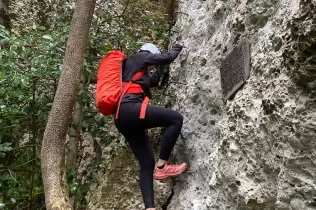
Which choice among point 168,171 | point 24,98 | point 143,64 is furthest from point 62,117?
point 168,171

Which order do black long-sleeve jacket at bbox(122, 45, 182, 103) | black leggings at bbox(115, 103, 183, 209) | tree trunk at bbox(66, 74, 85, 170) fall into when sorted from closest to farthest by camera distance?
black leggings at bbox(115, 103, 183, 209) < black long-sleeve jacket at bbox(122, 45, 182, 103) < tree trunk at bbox(66, 74, 85, 170)

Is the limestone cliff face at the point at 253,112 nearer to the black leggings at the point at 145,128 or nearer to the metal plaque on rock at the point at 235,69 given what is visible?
the metal plaque on rock at the point at 235,69

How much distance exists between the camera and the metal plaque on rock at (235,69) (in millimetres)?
3311

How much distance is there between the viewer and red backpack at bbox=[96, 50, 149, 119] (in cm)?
396

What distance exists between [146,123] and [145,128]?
117mm

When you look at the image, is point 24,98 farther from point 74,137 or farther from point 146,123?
point 146,123

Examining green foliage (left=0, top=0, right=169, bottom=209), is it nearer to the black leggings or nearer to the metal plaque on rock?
the black leggings

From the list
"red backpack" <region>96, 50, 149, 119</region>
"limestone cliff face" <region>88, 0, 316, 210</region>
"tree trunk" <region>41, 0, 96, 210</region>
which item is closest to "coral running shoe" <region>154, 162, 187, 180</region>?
"limestone cliff face" <region>88, 0, 316, 210</region>

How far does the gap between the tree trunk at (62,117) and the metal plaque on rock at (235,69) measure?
153 centimetres

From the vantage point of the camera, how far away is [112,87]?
402 cm

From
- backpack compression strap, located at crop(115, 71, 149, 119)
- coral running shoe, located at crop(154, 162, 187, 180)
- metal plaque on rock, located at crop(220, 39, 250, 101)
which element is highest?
metal plaque on rock, located at crop(220, 39, 250, 101)

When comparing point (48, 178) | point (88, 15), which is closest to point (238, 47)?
point (88, 15)

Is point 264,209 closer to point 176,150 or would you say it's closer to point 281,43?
point 281,43

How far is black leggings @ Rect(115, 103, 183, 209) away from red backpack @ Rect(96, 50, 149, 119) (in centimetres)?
8
